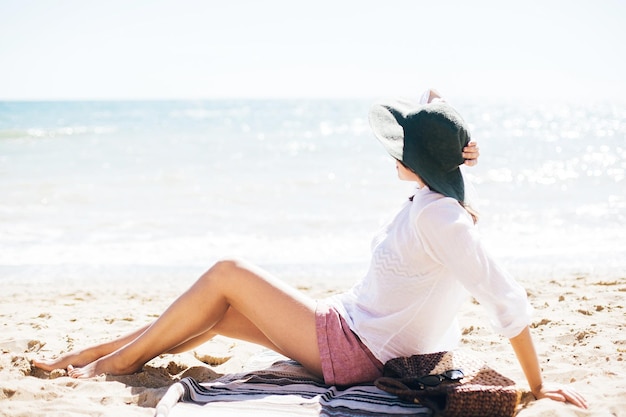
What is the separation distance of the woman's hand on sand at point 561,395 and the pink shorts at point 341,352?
74 centimetres

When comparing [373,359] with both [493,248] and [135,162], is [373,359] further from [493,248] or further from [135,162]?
[135,162]

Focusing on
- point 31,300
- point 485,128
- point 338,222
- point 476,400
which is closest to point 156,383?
point 476,400

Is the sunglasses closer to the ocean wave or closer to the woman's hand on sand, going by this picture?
the woman's hand on sand

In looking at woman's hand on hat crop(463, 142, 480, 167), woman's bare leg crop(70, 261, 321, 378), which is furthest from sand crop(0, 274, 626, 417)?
woman's hand on hat crop(463, 142, 480, 167)

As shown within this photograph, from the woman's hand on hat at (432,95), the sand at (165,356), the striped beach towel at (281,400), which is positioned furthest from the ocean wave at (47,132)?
the woman's hand on hat at (432,95)

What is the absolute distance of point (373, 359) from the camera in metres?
3.04

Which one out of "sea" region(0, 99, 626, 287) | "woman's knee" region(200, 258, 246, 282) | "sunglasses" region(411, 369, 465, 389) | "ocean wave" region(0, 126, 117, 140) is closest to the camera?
"sunglasses" region(411, 369, 465, 389)

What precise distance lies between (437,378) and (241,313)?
110 cm

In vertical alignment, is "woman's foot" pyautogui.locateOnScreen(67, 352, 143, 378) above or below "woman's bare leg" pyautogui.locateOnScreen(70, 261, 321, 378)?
below

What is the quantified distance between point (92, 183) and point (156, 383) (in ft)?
34.4

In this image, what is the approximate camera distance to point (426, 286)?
2779 mm

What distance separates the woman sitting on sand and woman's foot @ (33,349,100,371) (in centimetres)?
1

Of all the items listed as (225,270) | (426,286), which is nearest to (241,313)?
(225,270)

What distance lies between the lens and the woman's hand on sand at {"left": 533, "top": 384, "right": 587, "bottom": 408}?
109 inches
